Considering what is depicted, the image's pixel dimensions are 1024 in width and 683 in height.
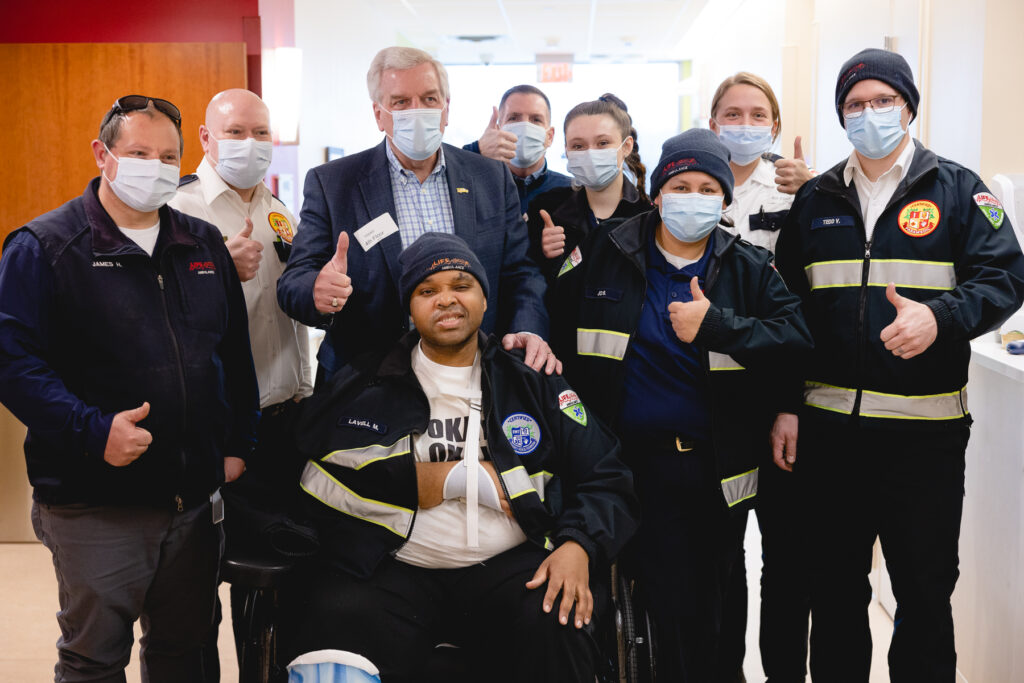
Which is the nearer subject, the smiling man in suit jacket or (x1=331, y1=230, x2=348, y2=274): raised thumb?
(x1=331, y1=230, x2=348, y2=274): raised thumb

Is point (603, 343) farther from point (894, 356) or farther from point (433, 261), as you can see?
point (894, 356)

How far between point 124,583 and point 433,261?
41.9 inches

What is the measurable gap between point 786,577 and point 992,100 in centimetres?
184

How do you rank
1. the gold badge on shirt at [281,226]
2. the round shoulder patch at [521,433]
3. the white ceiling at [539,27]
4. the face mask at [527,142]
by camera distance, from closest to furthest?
the round shoulder patch at [521,433], the gold badge on shirt at [281,226], the face mask at [527,142], the white ceiling at [539,27]

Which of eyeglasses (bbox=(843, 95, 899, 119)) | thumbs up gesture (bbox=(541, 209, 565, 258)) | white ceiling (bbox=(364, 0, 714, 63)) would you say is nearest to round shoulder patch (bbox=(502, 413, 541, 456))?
thumbs up gesture (bbox=(541, 209, 565, 258))

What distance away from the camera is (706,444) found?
2121 mm

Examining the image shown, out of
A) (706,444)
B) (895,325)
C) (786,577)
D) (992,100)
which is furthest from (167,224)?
(992,100)

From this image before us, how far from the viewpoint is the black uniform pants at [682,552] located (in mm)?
2078

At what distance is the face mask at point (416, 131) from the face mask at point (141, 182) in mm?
649

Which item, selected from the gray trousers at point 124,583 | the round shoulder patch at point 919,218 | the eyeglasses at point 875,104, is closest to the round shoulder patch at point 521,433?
the gray trousers at point 124,583

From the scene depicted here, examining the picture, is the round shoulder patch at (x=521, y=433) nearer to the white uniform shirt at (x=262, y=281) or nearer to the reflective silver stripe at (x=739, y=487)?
the reflective silver stripe at (x=739, y=487)

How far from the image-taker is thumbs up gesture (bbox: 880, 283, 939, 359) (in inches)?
75.4

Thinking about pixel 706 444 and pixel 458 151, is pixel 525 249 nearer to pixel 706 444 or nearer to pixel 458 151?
pixel 458 151

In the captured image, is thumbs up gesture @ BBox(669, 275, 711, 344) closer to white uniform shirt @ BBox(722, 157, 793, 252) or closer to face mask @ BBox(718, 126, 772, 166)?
white uniform shirt @ BBox(722, 157, 793, 252)
